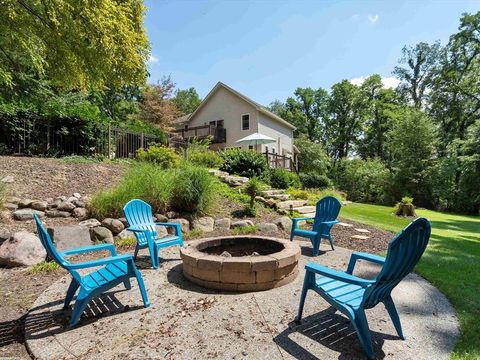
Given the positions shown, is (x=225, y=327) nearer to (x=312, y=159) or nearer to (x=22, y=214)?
(x=22, y=214)

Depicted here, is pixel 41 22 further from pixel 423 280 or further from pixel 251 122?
pixel 251 122

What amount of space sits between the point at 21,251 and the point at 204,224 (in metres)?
3.39

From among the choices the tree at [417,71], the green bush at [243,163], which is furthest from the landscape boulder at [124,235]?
the tree at [417,71]

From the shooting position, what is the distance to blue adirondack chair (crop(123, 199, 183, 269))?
407 cm

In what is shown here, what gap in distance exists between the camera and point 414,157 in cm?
1894

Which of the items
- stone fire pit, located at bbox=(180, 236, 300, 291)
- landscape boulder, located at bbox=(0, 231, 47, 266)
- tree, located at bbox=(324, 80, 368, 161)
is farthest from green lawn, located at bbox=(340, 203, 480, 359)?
tree, located at bbox=(324, 80, 368, 161)

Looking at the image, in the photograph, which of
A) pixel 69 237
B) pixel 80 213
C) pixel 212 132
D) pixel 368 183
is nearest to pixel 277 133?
pixel 212 132

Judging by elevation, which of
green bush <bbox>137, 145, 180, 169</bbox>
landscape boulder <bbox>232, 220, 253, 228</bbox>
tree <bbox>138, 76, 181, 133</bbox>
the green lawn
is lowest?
the green lawn

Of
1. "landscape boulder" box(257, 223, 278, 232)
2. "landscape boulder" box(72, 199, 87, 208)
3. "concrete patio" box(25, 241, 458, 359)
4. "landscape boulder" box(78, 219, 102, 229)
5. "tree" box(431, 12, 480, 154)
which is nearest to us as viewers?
"concrete patio" box(25, 241, 458, 359)

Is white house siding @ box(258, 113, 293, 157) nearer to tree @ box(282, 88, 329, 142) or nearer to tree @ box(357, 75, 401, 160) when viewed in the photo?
tree @ box(282, 88, 329, 142)

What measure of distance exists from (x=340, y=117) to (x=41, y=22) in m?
36.5

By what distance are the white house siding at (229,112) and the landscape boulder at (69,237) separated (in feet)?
54.5

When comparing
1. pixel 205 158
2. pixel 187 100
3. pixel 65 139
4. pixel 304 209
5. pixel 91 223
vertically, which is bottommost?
pixel 91 223

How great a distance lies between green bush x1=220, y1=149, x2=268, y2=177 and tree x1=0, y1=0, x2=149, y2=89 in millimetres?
6655
